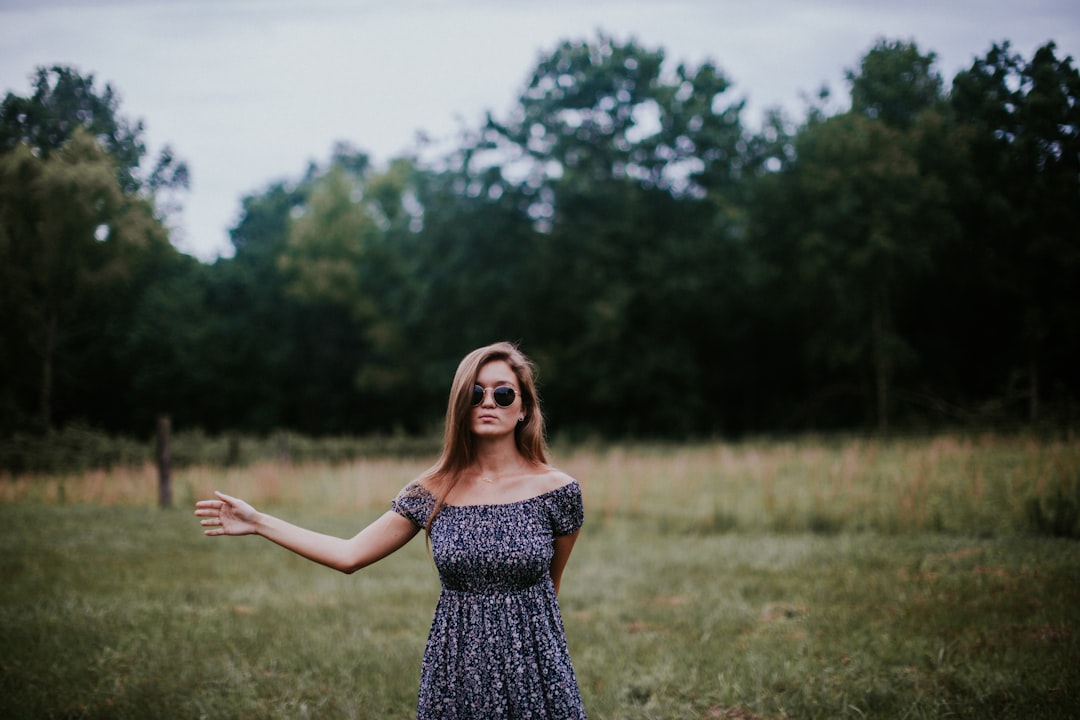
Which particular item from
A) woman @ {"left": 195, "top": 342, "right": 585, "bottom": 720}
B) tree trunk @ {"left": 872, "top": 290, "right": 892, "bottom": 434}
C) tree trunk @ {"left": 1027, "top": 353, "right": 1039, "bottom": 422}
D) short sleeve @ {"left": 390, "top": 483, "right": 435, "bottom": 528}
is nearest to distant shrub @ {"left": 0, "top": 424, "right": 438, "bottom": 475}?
woman @ {"left": 195, "top": 342, "right": 585, "bottom": 720}

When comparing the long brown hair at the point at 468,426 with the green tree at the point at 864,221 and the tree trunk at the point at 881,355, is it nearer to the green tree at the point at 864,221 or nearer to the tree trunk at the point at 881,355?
the green tree at the point at 864,221

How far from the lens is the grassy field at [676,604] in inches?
171

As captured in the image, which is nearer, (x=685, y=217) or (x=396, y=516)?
(x=396, y=516)

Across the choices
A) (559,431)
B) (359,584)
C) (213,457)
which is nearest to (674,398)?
(559,431)

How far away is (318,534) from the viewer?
270 centimetres

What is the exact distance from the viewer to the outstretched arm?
2.70 meters

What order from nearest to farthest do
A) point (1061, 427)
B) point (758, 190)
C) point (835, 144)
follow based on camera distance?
point (1061, 427) → point (835, 144) → point (758, 190)

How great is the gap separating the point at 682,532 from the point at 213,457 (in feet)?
31.5

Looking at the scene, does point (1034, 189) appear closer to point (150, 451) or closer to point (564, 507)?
point (564, 507)

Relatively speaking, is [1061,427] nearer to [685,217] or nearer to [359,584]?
[359,584]

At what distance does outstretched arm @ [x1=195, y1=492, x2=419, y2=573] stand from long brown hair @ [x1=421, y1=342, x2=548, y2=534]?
14 centimetres

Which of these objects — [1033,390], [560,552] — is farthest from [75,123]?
[1033,390]

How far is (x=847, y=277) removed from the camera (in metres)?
23.0

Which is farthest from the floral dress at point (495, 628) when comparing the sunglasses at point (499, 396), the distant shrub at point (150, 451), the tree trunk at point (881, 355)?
the tree trunk at point (881, 355)
